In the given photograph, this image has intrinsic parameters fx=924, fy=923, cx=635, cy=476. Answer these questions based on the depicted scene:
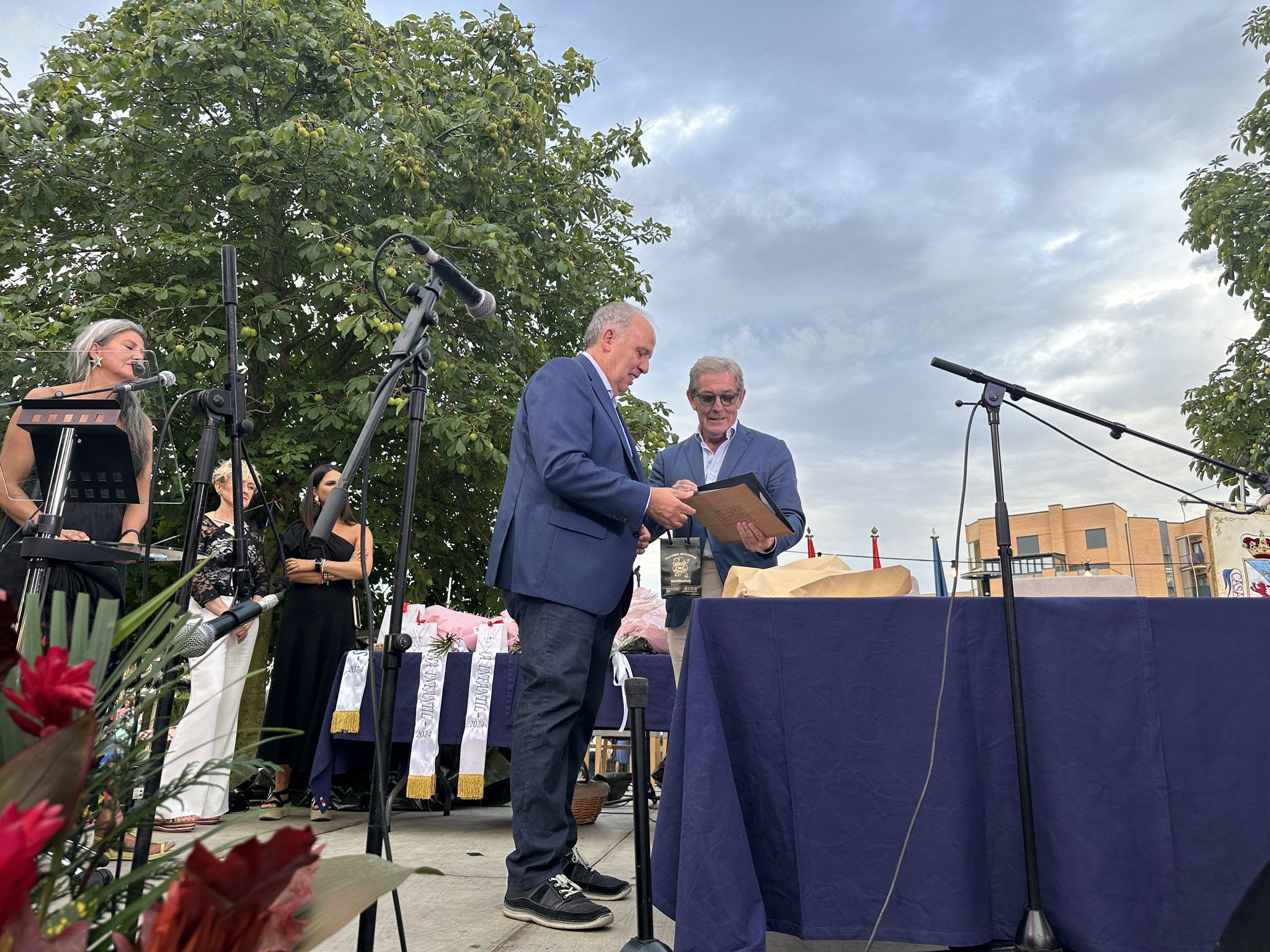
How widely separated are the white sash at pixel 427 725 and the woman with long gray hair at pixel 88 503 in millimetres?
1866

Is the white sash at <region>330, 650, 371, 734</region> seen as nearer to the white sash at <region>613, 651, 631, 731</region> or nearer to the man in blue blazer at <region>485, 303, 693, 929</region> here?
the white sash at <region>613, 651, 631, 731</region>

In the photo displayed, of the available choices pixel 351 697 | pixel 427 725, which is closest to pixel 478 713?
pixel 427 725

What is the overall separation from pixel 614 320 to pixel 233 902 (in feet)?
9.29

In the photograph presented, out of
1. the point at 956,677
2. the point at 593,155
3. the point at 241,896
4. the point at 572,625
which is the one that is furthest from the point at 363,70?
the point at 241,896

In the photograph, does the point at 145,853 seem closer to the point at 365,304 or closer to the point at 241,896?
the point at 241,896

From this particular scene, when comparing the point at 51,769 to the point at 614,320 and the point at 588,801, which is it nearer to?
the point at 614,320

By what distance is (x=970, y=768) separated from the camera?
2369mm

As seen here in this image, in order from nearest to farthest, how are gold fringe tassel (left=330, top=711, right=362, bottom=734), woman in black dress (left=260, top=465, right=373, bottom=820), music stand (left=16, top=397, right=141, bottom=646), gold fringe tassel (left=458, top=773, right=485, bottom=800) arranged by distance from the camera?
music stand (left=16, top=397, right=141, bottom=646), gold fringe tassel (left=458, top=773, right=485, bottom=800), gold fringe tassel (left=330, top=711, right=362, bottom=734), woman in black dress (left=260, top=465, right=373, bottom=820)

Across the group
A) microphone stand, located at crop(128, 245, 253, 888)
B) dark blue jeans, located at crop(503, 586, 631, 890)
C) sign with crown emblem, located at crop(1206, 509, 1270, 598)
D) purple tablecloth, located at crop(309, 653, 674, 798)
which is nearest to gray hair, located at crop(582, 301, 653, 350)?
dark blue jeans, located at crop(503, 586, 631, 890)

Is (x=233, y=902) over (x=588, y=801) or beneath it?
over

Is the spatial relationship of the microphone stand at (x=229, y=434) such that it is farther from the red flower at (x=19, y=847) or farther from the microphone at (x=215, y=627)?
the red flower at (x=19, y=847)

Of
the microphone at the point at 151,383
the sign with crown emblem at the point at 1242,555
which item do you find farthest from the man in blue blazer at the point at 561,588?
the sign with crown emblem at the point at 1242,555

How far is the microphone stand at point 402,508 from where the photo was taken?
180 centimetres

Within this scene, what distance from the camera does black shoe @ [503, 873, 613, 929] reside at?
266cm
